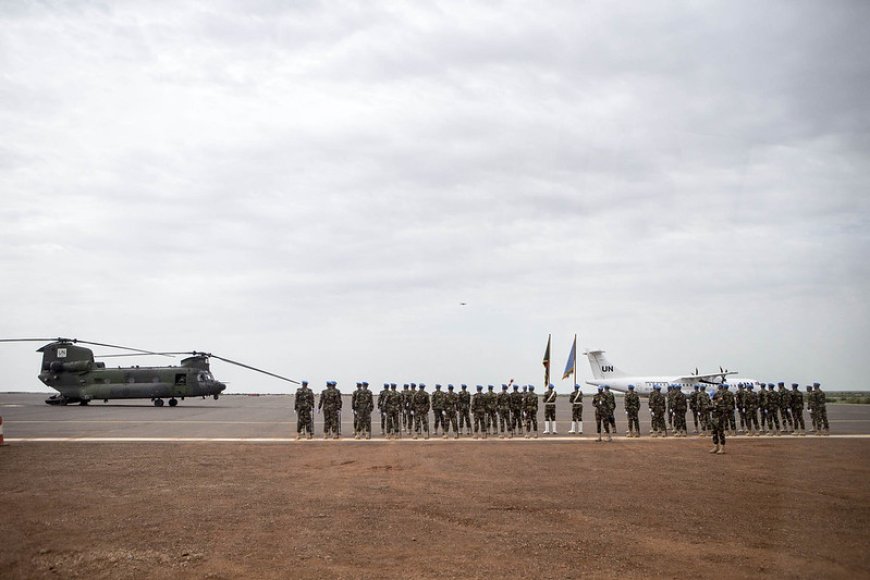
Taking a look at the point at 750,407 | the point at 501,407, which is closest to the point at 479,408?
the point at 501,407

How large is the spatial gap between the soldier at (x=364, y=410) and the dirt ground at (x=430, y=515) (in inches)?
151

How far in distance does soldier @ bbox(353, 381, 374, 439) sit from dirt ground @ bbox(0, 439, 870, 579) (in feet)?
12.6

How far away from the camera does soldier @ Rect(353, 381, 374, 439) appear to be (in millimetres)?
19125

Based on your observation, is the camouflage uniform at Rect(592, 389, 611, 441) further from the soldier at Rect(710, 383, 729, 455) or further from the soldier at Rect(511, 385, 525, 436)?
the soldier at Rect(710, 383, 729, 455)

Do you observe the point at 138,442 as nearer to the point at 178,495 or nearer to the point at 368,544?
the point at 178,495

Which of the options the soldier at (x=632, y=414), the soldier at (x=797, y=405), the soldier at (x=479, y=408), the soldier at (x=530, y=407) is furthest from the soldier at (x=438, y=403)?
the soldier at (x=797, y=405)

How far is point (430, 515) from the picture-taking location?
8.94m

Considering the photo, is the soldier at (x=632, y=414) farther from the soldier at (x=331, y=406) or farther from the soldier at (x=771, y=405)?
the soldier at (x=331, y=406)

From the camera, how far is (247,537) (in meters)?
7.77

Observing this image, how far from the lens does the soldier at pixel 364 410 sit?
62.7 ft

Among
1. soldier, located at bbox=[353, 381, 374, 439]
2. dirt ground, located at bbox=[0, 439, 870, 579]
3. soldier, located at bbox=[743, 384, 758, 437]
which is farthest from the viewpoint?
soldier, located at bbox=[743, 384, 758, 437]

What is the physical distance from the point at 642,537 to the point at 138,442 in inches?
584

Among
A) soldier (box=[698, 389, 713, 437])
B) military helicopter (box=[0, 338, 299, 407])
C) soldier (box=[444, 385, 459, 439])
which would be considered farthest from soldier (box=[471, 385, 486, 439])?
military helicopter (box=[0, 338, 299, 407])

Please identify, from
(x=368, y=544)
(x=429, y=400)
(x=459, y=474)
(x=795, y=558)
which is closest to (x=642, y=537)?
(x=795, y=558)
